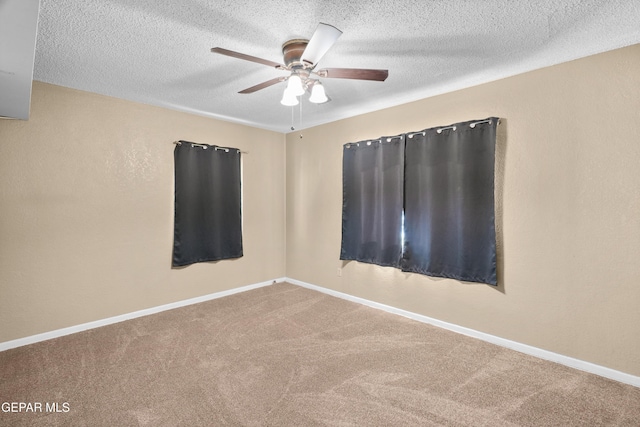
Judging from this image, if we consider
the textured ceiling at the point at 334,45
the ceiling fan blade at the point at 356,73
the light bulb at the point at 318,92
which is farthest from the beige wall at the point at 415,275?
the light bulb at the point at 318,92

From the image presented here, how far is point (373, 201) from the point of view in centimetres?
376

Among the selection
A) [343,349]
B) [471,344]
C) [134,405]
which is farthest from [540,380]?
[134,405]

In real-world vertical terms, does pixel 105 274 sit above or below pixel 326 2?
below

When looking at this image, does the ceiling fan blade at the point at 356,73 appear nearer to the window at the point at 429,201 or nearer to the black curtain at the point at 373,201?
the window at the point at 429,201

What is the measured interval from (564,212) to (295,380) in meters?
2.50

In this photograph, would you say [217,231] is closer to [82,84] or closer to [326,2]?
[82,84]

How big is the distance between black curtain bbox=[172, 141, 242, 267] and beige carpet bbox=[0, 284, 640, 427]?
3.41ft

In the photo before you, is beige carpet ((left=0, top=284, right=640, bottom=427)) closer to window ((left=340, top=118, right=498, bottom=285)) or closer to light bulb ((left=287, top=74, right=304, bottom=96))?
window ((left=340, top=118, right=498, bottom=285))

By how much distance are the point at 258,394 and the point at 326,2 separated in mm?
2509

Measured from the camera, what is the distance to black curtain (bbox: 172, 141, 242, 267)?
3.79m

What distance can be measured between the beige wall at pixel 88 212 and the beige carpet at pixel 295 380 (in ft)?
1.28

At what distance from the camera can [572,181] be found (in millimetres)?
2426

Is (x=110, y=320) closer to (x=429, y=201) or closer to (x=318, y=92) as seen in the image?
(x=318, y=92)

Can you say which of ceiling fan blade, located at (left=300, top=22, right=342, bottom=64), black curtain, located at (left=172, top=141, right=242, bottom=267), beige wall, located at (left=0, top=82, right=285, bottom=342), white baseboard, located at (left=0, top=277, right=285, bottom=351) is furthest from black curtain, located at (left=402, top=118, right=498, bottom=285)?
beige wall, located at (left=0, top=82, right=285, bottom=342)
